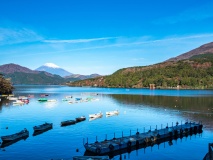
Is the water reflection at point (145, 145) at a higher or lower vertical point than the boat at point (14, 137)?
lower

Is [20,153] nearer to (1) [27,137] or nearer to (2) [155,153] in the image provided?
(1) [27,137]

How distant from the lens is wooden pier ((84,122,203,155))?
178 feet

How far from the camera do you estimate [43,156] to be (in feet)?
173

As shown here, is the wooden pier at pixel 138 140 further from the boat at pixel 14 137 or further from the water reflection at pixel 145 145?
the boat at pixel 14 137

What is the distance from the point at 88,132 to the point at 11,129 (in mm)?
24954

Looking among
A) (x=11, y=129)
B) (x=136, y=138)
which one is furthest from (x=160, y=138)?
(x=11, y=129)

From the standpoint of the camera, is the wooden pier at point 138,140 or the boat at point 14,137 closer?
the wooden pier at point 138,140

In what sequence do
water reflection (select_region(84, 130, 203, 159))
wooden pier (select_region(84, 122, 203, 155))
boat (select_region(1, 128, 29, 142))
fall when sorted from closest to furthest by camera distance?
wooden pier (select_region(84, 122, 203, 155)) → water reflection (select_region(84, 130, 203, 159)) → boat (select_region(1, 128, 29, 142))

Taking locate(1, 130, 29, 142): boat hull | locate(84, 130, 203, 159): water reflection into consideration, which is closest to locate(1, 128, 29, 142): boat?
locate(1, 130, 29, 142): boat hull

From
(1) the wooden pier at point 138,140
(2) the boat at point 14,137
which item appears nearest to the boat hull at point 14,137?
(2) the boat at point 14,137

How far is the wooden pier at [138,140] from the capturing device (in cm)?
5422

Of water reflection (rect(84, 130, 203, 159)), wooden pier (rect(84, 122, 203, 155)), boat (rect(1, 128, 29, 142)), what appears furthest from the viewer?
boat (rect(1, 128, 29, 142))

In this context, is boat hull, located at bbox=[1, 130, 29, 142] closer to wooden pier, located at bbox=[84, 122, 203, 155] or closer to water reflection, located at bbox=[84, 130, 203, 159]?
wooden pier, located at bbox=[84, 122, 203, 155]

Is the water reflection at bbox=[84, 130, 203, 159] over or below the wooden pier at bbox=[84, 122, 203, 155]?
below
